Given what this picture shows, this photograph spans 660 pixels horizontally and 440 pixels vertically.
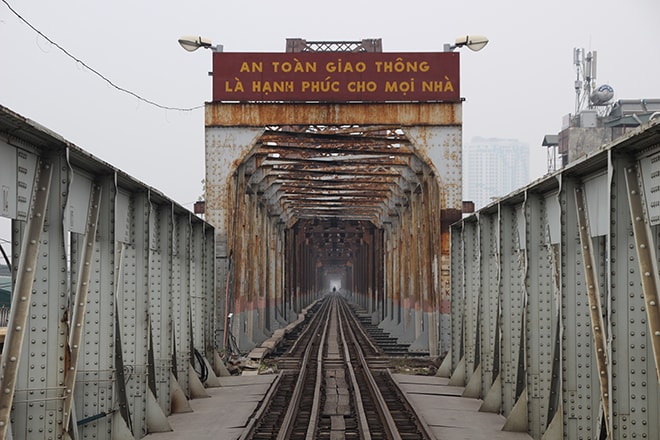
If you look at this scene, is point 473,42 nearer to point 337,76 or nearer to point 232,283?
point 337,76

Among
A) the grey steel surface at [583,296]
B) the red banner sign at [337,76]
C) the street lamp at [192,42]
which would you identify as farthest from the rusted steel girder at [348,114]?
the grey steel surface at [583,296]

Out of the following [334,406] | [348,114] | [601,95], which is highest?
[601,95]

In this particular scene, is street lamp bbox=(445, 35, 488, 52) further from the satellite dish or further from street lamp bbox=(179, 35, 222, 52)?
the satellite dish

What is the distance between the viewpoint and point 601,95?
59594 mm

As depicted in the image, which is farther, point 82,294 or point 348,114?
point 348,114

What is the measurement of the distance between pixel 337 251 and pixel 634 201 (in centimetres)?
9244

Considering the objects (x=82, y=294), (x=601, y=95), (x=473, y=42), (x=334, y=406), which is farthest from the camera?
(x=601, y=95)

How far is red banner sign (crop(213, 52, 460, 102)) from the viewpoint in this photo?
912 inches

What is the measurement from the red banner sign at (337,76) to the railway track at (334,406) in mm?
7383

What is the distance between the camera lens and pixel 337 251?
327 feet

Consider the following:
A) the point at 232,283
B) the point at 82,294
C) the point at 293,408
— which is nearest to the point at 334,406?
the point at 293,408

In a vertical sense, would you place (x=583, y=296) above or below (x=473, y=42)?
below

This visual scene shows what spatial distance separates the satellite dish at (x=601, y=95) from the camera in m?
59.6

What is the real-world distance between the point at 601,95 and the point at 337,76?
4114cm
